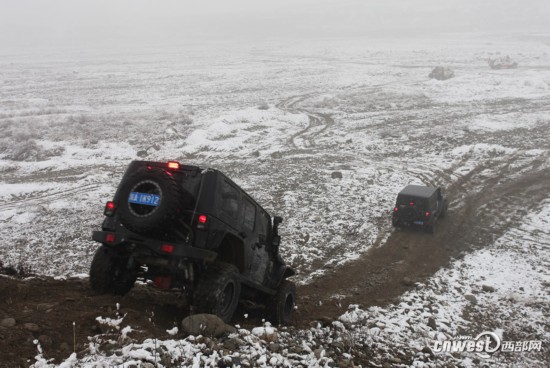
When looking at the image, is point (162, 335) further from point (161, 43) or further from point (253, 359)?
point (161, 43)

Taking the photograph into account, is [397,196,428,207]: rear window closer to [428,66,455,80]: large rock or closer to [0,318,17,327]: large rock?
[0,318,17,327]: large rock

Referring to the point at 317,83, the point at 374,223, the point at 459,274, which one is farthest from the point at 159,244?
the point at 317,83

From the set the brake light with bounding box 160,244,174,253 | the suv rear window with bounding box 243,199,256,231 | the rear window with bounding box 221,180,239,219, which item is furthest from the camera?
the suv rear window with bounding box 243,199,256,231

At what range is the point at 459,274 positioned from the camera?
44.8 ft

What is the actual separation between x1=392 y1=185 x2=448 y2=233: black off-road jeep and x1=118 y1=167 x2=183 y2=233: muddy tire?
40.0 ft

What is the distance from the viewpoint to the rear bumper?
6.68m

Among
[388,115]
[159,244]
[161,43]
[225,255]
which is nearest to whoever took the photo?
[159,244]

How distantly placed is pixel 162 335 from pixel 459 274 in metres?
10.4

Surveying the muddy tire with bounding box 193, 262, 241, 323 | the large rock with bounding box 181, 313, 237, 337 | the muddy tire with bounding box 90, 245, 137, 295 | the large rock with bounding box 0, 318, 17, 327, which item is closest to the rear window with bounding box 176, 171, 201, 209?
the muddy tire with bounding box 193, 262, 241, 323

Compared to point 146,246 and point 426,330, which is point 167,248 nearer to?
point 146,246

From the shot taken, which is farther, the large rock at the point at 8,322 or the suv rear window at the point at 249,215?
the suv rear window at the point at 249,215

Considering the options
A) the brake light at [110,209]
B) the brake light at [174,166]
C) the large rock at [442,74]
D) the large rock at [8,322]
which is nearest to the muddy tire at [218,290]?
the brake light at [174,166]

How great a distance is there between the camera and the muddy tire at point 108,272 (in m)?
7.48

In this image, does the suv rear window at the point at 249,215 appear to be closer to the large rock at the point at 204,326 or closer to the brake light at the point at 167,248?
the brake light at the point at 167,248
